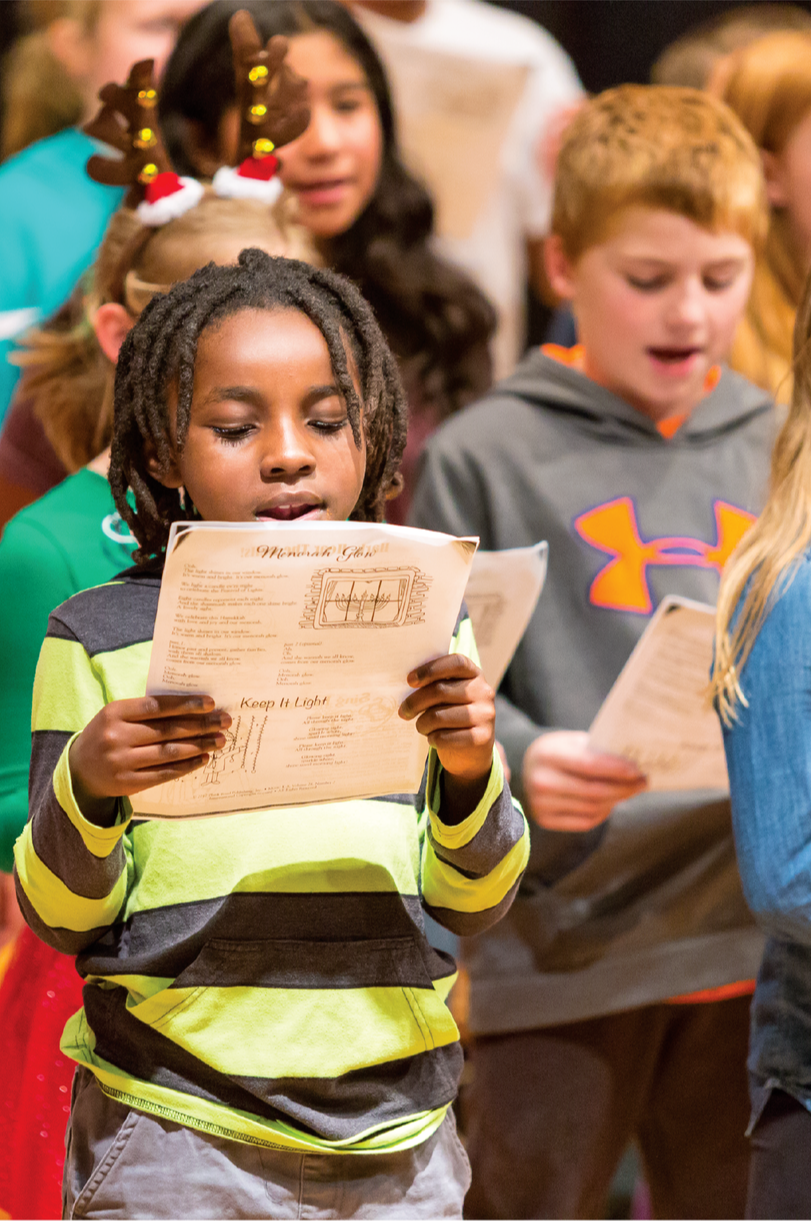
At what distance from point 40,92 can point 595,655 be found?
161 centimetres

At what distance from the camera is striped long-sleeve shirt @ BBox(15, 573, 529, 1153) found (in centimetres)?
112

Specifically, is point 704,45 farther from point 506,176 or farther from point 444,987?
point 444,987

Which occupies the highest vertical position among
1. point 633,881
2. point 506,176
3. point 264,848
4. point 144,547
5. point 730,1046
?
point 144,547

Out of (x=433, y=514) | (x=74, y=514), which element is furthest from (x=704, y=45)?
→ (x=74, y=514)

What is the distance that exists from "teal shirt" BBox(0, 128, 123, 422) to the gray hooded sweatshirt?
64 cm

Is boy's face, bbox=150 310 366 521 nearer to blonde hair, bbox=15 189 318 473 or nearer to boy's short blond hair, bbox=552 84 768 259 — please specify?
blonde hair, bbox=15 189 318 473

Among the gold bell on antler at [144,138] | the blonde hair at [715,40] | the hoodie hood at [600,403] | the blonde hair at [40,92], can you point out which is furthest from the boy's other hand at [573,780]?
the blonde hair at [715,40]

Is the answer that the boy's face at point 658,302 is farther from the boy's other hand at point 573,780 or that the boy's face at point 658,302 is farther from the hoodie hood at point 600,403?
the boy's other hand at point 573,780

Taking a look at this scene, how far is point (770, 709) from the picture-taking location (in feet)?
4.30

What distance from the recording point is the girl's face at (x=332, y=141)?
7.45ft

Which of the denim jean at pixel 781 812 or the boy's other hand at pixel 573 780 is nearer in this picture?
the denim jean at pixel 781 812

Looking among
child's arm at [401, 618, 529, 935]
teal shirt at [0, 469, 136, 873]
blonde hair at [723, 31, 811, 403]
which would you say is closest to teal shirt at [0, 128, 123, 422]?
teal shirt at [0, 469, 136, 873]

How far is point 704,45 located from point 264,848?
2601mm

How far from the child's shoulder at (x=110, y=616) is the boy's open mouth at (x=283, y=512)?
0.12 m
